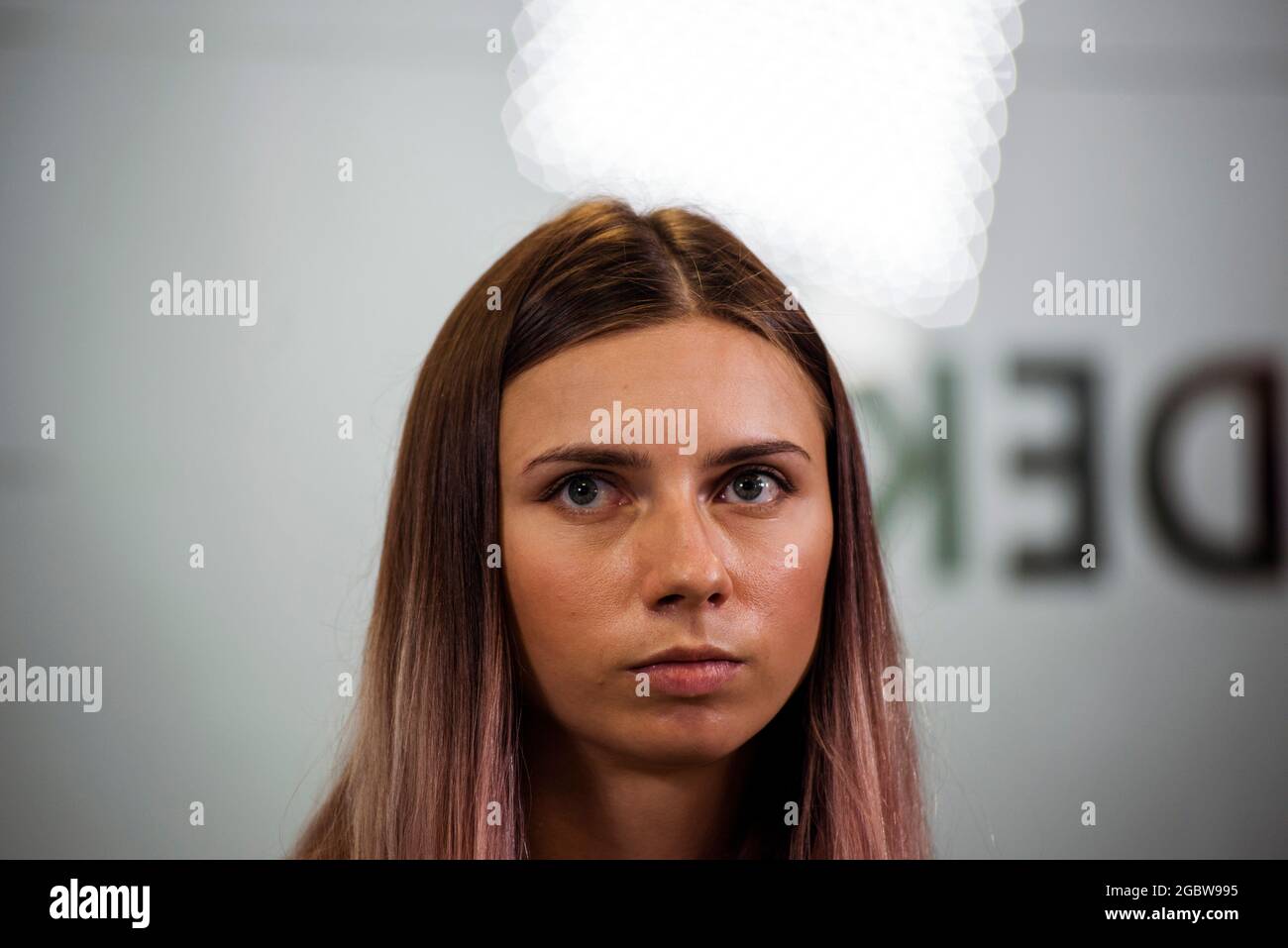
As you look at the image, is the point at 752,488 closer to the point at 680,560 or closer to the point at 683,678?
the point at 680,560

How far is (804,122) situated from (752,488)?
3.44 ft

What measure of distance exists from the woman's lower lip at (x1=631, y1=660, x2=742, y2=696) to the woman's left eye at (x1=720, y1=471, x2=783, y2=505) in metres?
0.29

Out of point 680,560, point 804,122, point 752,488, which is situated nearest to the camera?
point 680,560

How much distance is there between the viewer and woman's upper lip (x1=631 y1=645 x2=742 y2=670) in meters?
1.66

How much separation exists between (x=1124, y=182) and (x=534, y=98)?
1.45 m

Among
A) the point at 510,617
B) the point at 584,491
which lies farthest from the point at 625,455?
the point at 510,617

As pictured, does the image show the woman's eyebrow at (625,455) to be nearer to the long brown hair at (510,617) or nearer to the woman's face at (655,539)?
the woman's face at (655,539)

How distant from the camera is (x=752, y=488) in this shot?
1.75 m

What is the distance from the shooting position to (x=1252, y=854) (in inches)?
94.2

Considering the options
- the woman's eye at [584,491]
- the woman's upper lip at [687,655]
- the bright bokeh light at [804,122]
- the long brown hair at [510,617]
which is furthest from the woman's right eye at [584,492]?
the bright bokeh light at [804,122]

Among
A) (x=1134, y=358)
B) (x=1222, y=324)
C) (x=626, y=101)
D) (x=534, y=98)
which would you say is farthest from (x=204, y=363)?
(x=1222, y=324)

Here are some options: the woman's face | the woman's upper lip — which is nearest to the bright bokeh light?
the woman's face

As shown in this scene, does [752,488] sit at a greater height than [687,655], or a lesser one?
greater
